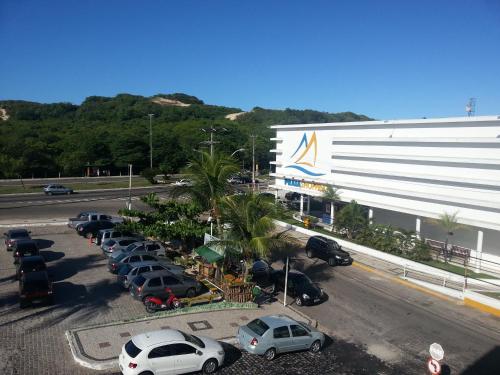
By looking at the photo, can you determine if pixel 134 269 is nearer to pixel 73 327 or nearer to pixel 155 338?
pixel 73 327

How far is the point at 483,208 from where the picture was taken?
95.0 feet

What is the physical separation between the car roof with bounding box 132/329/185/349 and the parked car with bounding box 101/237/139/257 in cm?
1417

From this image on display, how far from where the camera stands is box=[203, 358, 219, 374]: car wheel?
14250mm

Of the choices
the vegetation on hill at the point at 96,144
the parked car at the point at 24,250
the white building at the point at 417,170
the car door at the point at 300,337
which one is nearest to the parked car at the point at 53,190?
the vegetation on hill at the point at 96,144

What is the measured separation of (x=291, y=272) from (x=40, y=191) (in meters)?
46.2

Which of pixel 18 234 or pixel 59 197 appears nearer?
pixel 18 234

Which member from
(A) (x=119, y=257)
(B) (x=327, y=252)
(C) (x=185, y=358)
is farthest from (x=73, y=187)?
(C) (x=185, y=358)

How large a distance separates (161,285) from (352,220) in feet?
67.3

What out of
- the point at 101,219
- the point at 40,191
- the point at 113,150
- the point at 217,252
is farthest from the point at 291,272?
the point at 113,150

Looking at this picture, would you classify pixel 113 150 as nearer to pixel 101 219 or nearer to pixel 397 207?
pixel 101 219

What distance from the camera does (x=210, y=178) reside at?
23375 mm

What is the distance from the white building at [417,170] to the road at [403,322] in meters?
8.08

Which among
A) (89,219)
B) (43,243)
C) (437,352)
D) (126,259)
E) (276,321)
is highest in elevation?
(437,352)

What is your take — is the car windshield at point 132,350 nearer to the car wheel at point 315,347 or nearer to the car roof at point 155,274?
the car wheel at point 315,347
